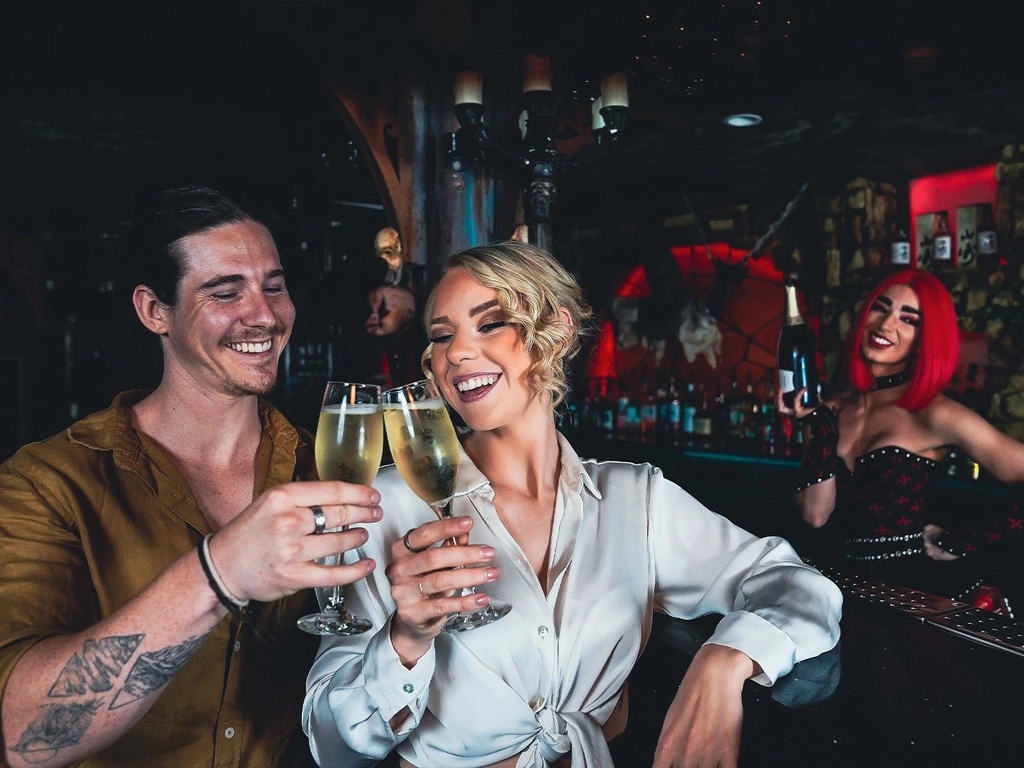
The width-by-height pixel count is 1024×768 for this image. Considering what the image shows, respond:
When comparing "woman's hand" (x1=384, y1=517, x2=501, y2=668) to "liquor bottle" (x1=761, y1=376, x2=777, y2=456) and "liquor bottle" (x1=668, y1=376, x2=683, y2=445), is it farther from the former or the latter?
"liquor bottle" (x1=668, y1=376, x2=683, y2=445)

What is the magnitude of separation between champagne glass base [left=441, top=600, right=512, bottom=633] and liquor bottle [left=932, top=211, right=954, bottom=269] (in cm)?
516

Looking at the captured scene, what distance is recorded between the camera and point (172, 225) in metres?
1.70

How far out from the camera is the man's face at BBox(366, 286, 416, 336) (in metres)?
3.45

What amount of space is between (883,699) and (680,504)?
0.57 meters

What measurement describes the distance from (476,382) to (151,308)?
0.74m

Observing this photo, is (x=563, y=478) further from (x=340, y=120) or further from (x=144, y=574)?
(x=340, y=120)

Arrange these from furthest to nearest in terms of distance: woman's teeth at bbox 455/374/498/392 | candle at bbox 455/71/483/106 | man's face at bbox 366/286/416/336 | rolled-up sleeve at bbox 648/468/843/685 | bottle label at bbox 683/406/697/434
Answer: bottle label at bbox 683/406/697/434 < man's face at bbox 366/286/416/336 < candle at bbox 455/71/483/106 < woman's teeth at bbox 455/374/498/392 < rolled-up sleeve at bbox 648/468/843/685

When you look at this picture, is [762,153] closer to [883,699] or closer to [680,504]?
[680,504]

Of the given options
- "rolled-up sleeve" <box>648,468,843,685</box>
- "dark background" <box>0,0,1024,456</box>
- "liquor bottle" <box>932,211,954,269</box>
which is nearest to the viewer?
"rolled-up sleeve" <box>648,468,843,685</box>

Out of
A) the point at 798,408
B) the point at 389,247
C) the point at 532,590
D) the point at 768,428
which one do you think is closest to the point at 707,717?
the point at 532,590

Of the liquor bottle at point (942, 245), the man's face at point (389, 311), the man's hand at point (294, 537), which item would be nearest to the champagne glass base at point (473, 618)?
the man's hand at point (294, 537)

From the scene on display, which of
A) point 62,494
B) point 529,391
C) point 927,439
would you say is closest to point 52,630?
point 62,494

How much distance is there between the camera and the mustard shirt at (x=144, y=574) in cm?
140

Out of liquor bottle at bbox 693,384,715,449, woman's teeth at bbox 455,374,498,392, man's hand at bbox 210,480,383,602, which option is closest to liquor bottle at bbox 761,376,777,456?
liquor bottle at bbox 693,384,715,449
